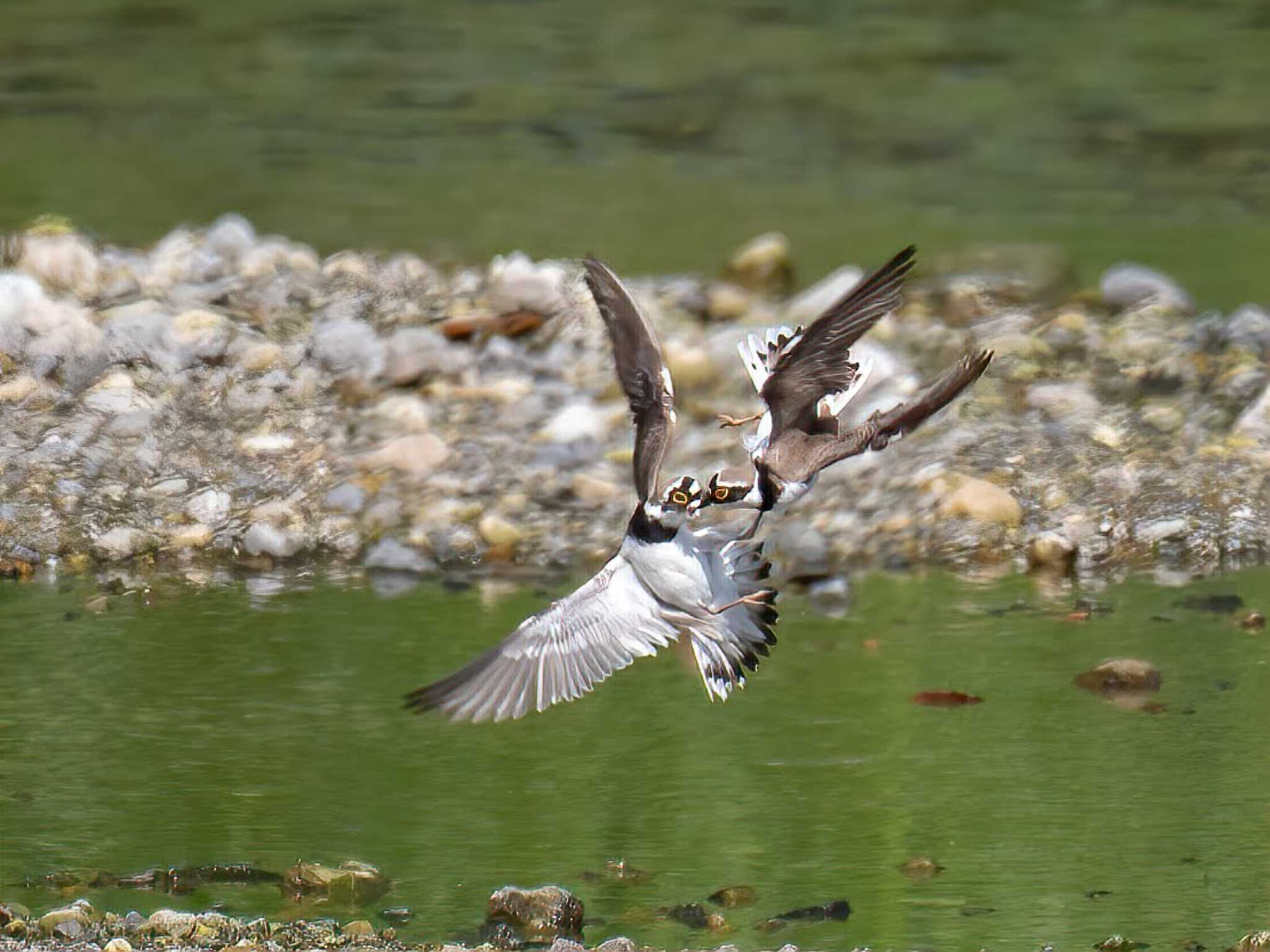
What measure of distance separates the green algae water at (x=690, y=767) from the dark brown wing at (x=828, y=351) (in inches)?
28.1

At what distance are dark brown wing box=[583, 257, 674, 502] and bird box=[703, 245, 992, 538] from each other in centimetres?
28

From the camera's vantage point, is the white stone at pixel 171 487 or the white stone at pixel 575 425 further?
the white stone at pixel 575 425

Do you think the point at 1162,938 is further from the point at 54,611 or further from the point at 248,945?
the point at 54,611

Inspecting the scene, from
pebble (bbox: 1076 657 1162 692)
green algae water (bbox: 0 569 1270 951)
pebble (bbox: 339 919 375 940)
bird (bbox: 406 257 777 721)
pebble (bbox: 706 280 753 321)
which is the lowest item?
pebble (bbox: 339 919 375 940)

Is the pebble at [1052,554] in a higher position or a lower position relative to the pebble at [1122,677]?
higher

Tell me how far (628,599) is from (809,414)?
0.57 m

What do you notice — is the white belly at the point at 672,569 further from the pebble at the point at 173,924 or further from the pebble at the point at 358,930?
the pebble at the point at 173,924

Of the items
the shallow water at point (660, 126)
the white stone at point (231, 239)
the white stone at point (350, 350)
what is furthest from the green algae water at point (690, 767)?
the shallow water at point (660, 126)

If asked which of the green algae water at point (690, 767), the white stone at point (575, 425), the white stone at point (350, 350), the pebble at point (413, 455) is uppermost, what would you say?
the white stone at point (350, 350)

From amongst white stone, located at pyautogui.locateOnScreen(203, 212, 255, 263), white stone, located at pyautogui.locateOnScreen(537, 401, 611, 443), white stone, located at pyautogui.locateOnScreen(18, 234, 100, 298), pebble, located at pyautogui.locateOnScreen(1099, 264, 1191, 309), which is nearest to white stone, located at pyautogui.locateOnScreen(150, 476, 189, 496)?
white stone, located at pyautogui.locateOnScreen(537, 401, 611, 443)

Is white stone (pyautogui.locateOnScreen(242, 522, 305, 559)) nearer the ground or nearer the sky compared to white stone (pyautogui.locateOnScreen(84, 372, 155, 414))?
nearer the ground

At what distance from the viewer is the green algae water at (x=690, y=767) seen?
416cm

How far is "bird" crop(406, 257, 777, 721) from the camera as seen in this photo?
4.59 metres

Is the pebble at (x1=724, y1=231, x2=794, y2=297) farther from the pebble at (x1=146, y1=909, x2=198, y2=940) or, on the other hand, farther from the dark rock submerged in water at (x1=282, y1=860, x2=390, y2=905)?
the pebble at (x1=146, y1=909, x2=198, y2=940)
